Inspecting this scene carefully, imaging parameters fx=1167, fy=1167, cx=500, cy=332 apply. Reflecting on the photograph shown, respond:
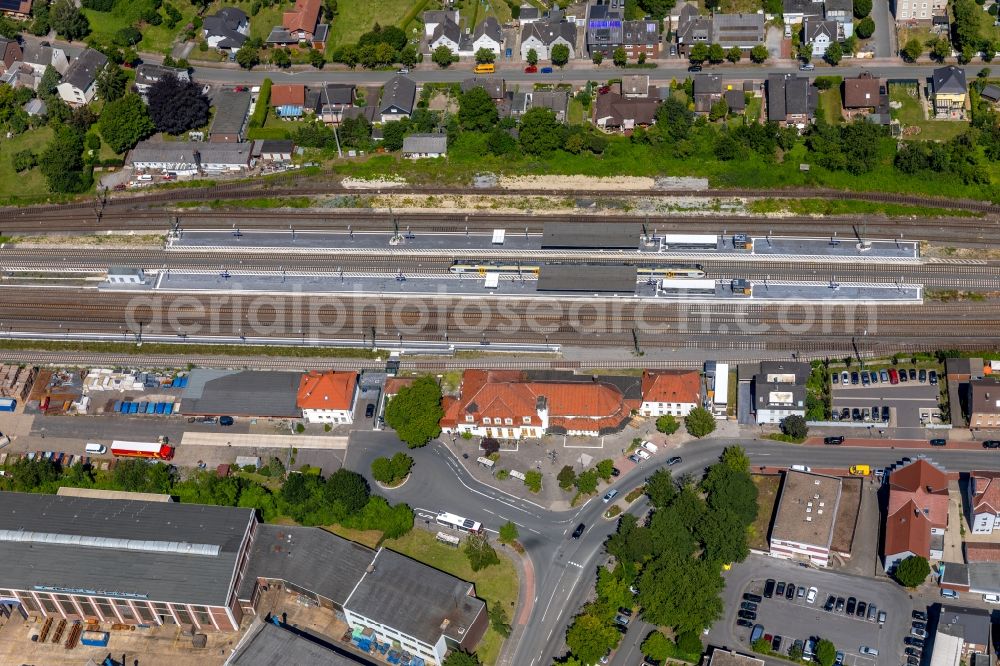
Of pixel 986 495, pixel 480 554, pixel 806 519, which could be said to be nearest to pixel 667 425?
pixel 806 519

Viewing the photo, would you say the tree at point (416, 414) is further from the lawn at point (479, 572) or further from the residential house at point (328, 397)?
the lawn at point (479, 572)

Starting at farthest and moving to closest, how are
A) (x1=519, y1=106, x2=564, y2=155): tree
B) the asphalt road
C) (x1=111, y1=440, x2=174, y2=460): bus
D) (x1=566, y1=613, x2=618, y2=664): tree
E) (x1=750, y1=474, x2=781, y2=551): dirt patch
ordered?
(x1=519, y1=106, x2=564, y2=155): tree
(x1=111, y1=440, x2=174, y2=460): bus
(x1=750, y1=474, x2=781, y2=551): dirt patch
the asphalt road
(x1=566, y1=613, x2=618, y2=664): tree

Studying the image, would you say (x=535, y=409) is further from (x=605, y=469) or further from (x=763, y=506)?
(x=763, y=506)

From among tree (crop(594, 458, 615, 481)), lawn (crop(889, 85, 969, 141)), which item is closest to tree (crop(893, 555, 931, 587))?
tree (crop(594, 458, 615, 481))

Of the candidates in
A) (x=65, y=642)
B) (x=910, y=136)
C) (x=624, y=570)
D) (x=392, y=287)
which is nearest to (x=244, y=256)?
(x=392, y=287)

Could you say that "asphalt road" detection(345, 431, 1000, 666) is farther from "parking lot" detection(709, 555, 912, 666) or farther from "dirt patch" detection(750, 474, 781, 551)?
"parking lot" detection(709, 555, 912, 666)

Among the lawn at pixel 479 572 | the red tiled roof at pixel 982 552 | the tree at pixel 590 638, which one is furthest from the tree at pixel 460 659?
the red tiled roof at pixel 982 552

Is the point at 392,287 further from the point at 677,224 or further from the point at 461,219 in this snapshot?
the point at 677,224
